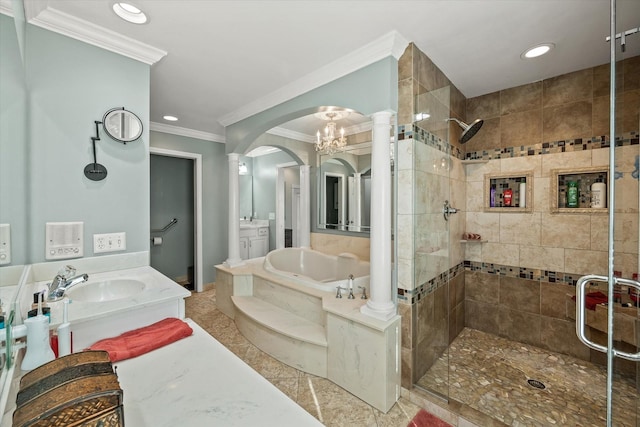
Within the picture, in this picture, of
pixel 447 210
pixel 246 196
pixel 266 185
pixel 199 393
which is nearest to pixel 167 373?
→ pixel 199 393

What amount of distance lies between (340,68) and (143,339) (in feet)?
6.88

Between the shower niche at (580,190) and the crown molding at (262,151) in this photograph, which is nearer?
the shower niche at (580,190)

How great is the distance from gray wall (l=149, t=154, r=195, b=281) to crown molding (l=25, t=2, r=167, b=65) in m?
2.98

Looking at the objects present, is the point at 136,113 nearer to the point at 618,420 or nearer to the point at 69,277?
the point at 69,277

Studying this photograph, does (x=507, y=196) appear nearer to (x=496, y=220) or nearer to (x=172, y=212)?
(x=496, y=220)

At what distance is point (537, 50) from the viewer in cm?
202

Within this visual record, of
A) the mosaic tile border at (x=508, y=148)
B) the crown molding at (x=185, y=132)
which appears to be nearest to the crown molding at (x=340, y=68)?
the mosaic tile border at (x=508, y=148)

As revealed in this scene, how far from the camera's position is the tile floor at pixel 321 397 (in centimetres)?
175

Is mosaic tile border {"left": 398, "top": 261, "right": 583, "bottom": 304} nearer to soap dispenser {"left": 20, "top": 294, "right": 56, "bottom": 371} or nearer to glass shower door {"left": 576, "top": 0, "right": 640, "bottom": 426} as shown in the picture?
glass shower door {"left": 576, "top": 0, "right": 640, "bottom": 426}

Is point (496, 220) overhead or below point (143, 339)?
overhead

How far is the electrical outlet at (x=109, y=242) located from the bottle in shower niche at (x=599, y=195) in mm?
3613

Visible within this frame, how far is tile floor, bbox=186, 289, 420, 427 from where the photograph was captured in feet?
5.74

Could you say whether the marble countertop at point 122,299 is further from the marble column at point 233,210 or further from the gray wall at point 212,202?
the gray wall at point 212,202

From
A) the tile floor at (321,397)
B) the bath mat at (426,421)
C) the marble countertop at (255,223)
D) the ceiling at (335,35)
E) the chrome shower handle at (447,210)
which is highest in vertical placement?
the ceiling at (335,35)
